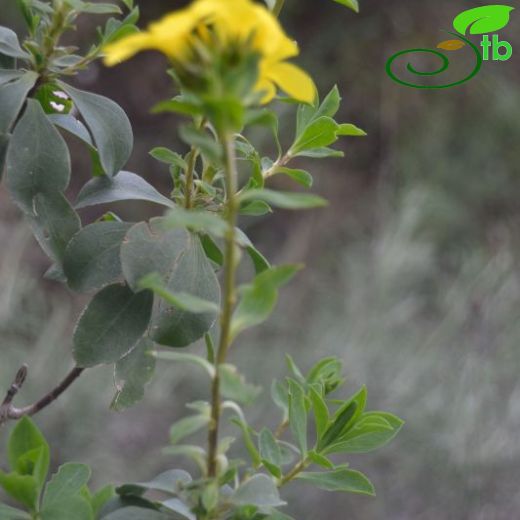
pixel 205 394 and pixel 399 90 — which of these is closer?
pixel 205 394

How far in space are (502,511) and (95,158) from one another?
4.08ft

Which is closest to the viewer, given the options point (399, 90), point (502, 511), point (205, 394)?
point (502, 511)

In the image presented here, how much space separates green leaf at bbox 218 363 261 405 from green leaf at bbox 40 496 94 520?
0.13 metres

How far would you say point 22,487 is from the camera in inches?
15.9

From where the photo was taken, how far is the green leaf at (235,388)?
32 cm

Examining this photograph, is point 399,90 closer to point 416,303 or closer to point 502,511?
point 416,303

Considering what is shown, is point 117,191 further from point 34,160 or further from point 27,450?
point 27,450

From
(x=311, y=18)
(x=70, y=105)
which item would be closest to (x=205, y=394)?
(x=70, y=105)

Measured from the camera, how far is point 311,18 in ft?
9.82

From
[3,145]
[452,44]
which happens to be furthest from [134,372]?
[452,44]

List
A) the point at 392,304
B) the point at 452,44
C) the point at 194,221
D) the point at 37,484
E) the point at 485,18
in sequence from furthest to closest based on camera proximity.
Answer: the point at 392,304 < the point at 485,18 < the point at 452,44 < the point at 37,484 < the point at 194,221

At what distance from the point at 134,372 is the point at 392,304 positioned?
1.37 meters

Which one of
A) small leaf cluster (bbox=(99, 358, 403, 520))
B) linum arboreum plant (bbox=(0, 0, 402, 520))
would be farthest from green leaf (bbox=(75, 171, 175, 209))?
small leaf cluster (bbox=(99, 358, 403, 520))

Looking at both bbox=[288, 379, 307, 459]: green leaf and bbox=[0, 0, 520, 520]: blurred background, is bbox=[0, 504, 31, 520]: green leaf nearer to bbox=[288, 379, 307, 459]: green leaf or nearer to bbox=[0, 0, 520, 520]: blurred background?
bbox=[288, 379, 307, 459]: green leaf
